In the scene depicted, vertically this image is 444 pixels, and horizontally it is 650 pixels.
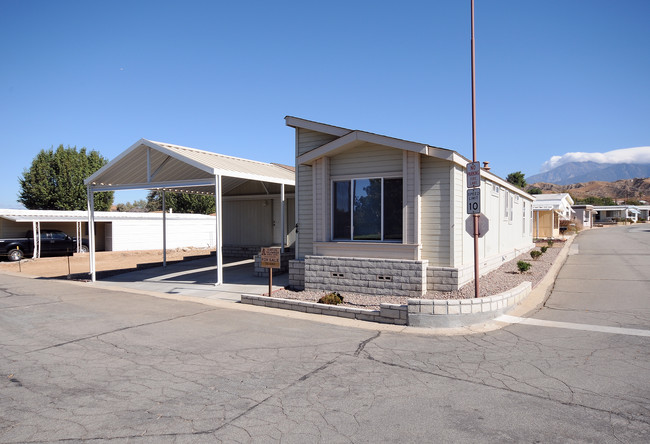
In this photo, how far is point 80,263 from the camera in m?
23.6

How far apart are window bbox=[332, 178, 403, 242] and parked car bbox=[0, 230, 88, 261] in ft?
69.5

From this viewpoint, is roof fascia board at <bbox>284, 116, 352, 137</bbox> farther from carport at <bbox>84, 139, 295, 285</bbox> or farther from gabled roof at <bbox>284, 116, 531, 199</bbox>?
carport at <bbox>84, 139, 295, 285</bbox>

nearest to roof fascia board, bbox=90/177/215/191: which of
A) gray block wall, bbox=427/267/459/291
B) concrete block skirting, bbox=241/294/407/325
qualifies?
concrete block skirting, bbox=241/294/407/325

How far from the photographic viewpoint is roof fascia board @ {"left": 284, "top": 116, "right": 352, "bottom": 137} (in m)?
11.1

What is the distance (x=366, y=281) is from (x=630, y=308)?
18.3 feet

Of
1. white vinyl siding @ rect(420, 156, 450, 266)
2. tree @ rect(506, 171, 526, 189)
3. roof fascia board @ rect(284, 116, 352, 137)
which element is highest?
tree @ rect(506, 171, 526, 189)

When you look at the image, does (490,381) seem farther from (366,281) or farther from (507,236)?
(507,236)

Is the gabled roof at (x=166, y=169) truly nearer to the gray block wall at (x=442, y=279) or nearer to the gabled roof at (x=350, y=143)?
the gabled roof at (x=350, y=143)

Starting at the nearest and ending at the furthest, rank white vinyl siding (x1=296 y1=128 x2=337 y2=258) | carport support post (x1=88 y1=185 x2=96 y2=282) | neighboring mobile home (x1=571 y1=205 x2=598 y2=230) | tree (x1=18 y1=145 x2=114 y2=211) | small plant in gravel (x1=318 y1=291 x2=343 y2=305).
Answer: small plant in gravel (x1=318 y1=291 x2=343 y2=305)
white vinyl siding (x1=296 y1=128 x2=337 y2=258)
carport support post (x1=88 y1=185 x2=96 y2=282)
tree (x1=18 y1=145 x2=114 y2=211)
neighboring mobile home (x1=571 y1=205 x2=598 y2=230)

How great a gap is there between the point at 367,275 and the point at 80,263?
64.3 ft

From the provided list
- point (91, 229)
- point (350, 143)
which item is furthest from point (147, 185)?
point (350, 143)

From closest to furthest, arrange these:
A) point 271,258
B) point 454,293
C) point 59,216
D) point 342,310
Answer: point 342,310 → point 454,293 → point 271,258 → point 59,216

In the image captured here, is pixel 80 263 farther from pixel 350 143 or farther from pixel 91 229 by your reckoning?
pixel 350 143

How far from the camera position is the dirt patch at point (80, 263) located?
19.5m
